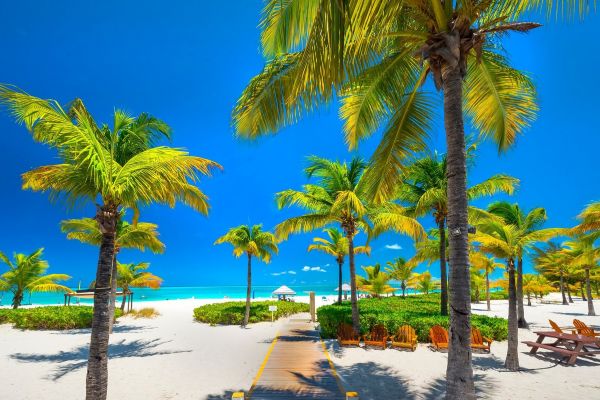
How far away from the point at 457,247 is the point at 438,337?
10601 mm

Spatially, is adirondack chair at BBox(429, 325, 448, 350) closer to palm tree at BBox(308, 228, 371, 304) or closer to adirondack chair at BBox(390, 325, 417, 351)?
adirondack chair at BBox(390, 325, 417, 351)

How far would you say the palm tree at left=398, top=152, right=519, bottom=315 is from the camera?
15789mm

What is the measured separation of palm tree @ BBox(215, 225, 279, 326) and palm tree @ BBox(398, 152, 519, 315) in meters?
9.94

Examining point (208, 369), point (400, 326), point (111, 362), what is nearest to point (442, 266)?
point (400, 326)

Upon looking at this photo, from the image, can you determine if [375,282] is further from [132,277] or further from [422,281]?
[132,277]

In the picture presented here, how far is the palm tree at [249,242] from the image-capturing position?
75.8ft

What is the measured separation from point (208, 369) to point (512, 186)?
14.6 metres

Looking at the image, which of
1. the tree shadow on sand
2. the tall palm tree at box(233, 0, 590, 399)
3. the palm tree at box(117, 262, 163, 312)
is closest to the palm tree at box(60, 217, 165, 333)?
the tree shadow on sand

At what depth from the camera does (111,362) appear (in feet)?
42.4

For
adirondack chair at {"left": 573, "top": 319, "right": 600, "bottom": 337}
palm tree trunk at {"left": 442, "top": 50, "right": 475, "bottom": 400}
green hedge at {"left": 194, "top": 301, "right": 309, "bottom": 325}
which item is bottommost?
green hedge at {"left": 194, "top": 301, "right": 309, "bottom": 325}

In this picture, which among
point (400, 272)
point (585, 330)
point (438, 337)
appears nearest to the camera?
point (438, 337)

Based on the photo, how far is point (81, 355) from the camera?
1408cm

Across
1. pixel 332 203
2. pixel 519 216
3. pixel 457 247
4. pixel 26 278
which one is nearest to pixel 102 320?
pixel 457 247

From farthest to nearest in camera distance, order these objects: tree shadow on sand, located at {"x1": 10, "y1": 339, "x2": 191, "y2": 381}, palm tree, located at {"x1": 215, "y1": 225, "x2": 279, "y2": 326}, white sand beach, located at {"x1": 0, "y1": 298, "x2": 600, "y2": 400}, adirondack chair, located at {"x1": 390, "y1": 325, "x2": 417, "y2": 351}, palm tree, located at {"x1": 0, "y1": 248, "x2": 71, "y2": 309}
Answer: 1. palm tree, located at {"x1": 0, "y1": 248, "x2": 71, "y2": 309}
2. palm tree, located at {"x1": 215, "y1": 225, "x2": 279, "y2": 326}
3. adirondack chair, located at {"x1": 390, "y1": 325, "x2": 417, "y2": 351}
4. tree shadow on sand, located at {"x1": 10, "y1": 339, "x2": 191, "y2": 381}
5. white sand beach, located at {"x1": 0, "y1": 298, "x2": 600, "y2": 400}
